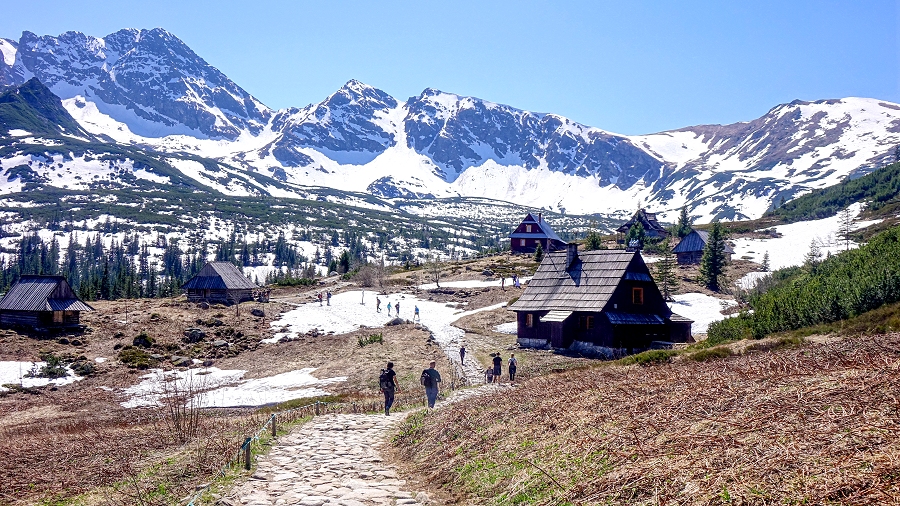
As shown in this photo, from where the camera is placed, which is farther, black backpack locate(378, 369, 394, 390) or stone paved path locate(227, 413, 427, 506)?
black backpack locate(378, 369, 394, 390)

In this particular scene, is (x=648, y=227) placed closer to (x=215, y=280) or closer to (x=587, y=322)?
(x=215, y=280)

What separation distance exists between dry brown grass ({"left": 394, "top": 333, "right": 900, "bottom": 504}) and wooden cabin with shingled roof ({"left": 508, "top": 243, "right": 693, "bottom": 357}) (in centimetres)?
2636

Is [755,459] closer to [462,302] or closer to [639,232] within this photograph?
[462,302]

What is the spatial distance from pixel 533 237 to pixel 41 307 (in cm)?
8245

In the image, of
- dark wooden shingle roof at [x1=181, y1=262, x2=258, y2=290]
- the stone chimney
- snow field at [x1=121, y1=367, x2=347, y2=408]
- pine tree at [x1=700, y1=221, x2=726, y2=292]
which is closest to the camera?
snow field at [x1=121, y1=367, x2=347, y2=408]

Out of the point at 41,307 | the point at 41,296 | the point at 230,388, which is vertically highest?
the point at 41,296

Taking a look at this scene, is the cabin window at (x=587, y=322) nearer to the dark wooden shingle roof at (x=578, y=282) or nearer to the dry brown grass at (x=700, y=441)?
the dark wooden shingle roof at (x=578, y=282)

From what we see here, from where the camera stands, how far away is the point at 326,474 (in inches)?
460

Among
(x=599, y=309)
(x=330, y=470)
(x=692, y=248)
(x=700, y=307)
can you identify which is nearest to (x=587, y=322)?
(x=599, y=309)

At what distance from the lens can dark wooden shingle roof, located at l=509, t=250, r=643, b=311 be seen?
41.7 m

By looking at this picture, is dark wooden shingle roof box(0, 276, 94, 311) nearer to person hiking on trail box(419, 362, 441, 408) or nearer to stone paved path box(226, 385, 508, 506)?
person hiking on trail box(419, 362, 441, 408)

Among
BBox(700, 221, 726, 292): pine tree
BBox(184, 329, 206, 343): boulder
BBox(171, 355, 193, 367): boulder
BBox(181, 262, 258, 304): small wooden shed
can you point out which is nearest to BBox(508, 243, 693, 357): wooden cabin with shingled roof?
BBox(171, 355, 193, 367): boulder

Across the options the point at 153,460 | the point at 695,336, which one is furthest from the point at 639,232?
the point at 153,460

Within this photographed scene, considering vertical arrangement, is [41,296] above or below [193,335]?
above
